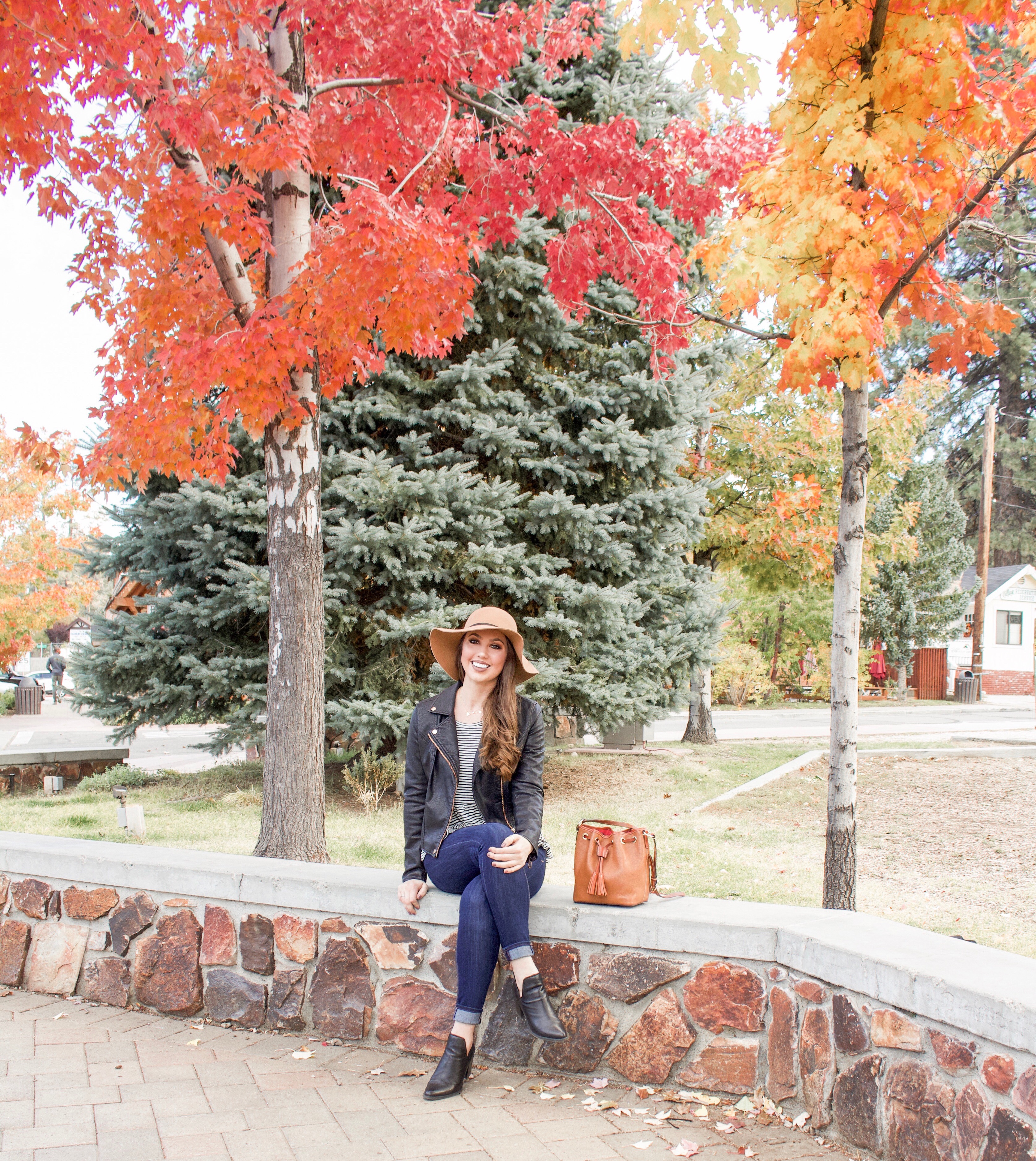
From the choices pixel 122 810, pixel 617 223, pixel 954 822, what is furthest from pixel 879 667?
pixel 122 810

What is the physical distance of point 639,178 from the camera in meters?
6.13

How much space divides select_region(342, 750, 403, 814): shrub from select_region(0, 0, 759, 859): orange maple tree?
3.36 metres

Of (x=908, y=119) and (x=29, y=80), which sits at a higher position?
(x=29, y=80)

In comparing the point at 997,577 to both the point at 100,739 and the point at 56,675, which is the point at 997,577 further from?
the point at 56,675

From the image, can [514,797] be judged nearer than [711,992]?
No

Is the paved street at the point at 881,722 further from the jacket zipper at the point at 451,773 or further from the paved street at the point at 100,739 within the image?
the jacket zipper at the point at 451,773

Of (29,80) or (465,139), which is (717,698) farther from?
(29,80)

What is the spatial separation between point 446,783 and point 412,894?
0.39 m

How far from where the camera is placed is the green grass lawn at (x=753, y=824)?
5.39m

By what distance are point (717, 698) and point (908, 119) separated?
80.0 feet

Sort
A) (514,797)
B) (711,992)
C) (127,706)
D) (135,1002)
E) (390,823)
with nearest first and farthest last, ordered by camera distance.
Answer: (711,992), (514,797), (135,1002), (390,823), (127,706)

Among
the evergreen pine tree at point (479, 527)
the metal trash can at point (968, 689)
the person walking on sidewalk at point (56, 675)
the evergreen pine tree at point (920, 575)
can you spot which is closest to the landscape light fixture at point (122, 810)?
the evergreen pine tree at point (479, 527)

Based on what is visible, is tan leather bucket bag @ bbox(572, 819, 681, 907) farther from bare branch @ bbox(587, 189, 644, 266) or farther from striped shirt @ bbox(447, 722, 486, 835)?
bare branch @ bbox(587, 189, 644, 266)

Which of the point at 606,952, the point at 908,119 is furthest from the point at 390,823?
the point at 908,119
